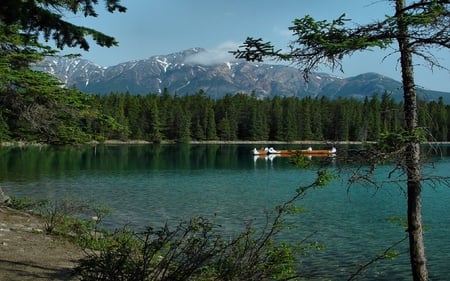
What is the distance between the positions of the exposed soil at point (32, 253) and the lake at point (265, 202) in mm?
3054

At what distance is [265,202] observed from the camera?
28.2 meters

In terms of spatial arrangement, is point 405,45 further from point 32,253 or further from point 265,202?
point 265,202

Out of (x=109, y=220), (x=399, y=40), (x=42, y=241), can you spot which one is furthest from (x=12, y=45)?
(x=399, y=40)

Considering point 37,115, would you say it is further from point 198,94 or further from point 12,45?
point 198,94

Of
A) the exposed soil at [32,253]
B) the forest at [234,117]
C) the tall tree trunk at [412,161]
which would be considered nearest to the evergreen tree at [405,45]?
the tall tree trunk at [412,161]

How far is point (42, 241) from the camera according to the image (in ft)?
38.7

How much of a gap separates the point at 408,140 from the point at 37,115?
429 inches

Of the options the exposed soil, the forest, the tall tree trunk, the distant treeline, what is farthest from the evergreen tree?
the distant treeline

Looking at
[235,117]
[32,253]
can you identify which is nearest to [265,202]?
[32,253]

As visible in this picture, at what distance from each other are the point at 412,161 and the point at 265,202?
21699 mm

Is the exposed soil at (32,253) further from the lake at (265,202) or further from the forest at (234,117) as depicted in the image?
the forest at (234,117)

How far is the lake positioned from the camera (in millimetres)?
15227

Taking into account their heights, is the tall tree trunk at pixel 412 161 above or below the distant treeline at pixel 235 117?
below

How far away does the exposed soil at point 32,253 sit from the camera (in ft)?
28.0
